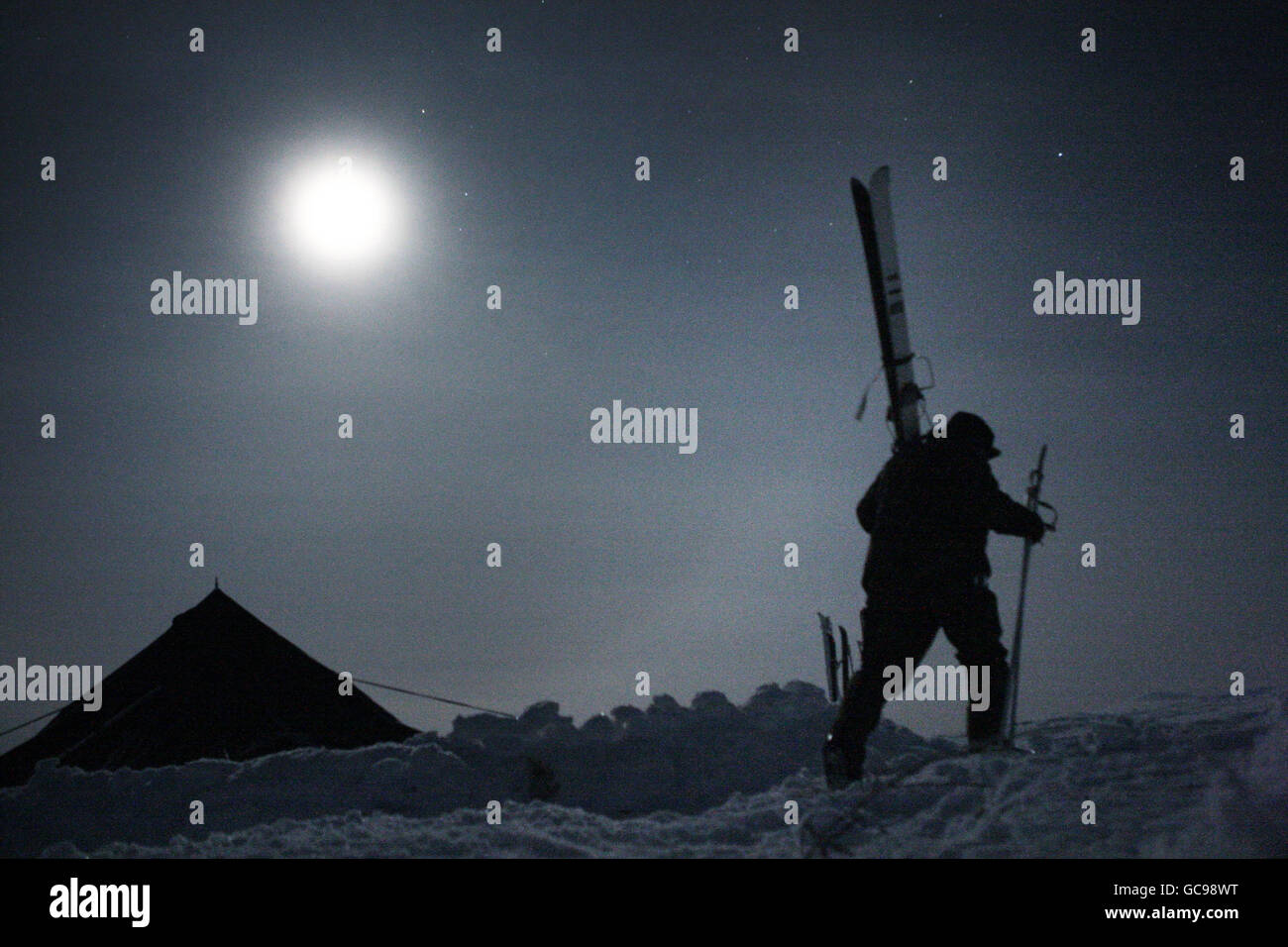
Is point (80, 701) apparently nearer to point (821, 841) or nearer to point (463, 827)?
point (463, 827)

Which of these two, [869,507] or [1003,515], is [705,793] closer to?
[869,507]

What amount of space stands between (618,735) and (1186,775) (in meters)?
3.97

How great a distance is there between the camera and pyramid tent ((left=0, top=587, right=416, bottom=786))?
10391 millimetres

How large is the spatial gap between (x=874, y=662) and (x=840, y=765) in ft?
2.12

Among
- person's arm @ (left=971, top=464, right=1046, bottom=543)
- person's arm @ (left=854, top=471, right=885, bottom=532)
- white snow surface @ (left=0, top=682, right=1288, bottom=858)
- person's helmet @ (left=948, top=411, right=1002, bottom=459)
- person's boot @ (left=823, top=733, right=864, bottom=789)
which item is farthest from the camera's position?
person's arm @ (left=854, top=471, right=885, bottom=532)

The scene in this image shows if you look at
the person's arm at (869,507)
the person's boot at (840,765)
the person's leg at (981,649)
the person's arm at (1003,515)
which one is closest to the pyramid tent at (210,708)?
the person's boot at (840,765)

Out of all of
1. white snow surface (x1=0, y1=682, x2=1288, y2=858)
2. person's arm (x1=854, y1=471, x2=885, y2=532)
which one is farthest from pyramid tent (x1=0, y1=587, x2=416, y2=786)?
person's arm (x1=854, y1=471, x2=885, y2=532)

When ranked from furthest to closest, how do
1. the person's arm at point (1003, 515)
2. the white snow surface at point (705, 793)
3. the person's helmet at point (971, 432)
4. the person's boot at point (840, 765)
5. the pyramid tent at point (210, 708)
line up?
the pyramid tent at point (210, 708)
the person's helmet at point (971, 432)
the person's arm at point (1003, 515)
the person's boot at point (840, 765)
the white snow surface at point (705, 793)

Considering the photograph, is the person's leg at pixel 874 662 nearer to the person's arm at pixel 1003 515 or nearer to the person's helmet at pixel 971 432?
the person's arm at pixel 1003 515

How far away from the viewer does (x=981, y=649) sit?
7211 mm

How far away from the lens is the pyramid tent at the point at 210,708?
10391 mm

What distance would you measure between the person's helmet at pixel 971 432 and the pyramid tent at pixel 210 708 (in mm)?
6053

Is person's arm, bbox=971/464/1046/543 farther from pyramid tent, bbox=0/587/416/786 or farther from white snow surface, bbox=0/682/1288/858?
pyramid tent, bbox=0/587/416/786
